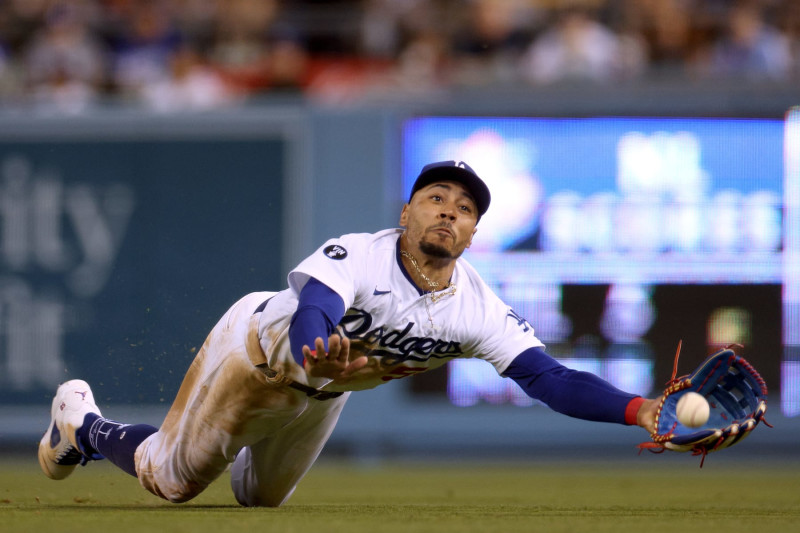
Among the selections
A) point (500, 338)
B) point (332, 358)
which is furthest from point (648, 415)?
point (332, 358)

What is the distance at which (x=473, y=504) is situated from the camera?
5.80 metres

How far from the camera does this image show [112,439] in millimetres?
5465

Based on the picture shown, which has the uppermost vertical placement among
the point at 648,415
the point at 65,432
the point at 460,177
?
the point at 460,177

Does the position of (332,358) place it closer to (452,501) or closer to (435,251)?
(435,251)

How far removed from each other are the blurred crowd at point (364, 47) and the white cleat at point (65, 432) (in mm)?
4292

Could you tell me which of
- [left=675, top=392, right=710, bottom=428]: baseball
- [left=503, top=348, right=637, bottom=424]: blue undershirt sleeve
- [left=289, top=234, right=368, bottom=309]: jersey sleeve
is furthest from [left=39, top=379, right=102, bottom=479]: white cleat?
[left=675, top=392, right=710, bottom=428]: baseball

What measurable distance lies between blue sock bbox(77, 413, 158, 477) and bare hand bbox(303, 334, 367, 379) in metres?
1.75

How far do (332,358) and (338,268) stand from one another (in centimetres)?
65

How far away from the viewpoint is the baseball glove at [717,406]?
4.11 meters

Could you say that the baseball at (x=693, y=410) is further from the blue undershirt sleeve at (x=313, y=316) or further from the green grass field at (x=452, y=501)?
the blue undershirt sleeve at (x=313, y=316)

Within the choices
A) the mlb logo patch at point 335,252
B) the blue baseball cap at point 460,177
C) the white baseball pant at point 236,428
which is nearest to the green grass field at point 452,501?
the white baseball pant at point 236,428

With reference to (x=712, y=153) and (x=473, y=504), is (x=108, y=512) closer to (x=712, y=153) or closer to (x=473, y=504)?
(x=473, y=504)

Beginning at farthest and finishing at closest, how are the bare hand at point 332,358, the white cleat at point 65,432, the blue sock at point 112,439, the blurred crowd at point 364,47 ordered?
the blurred crowd at point 364,47
the white cleat at point 65,432
the blue sock at point 112,439
the bare hand at point 332,358

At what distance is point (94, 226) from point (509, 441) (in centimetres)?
374
